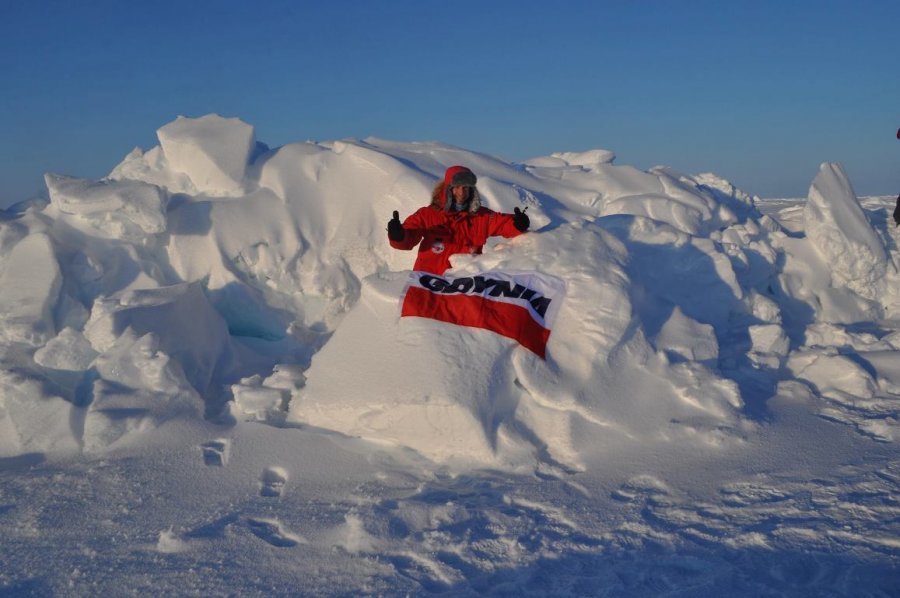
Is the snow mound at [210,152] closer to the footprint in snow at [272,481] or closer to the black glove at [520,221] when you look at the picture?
the black glove at [520,221]

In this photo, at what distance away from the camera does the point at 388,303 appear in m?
4.04

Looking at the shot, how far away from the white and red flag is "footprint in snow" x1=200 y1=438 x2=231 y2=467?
3.99 ft

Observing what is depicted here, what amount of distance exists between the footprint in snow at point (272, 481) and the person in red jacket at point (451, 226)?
1913 mm

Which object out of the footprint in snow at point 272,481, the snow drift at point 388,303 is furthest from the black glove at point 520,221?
the footprint in snow at point 272,481

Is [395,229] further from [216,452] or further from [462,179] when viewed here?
[216,452]

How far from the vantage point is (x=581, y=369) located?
3.93 meters

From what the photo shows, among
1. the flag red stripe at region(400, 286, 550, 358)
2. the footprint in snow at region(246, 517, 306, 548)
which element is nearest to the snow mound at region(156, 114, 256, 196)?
the flag red stripe at region(400, 286, 550, 358)

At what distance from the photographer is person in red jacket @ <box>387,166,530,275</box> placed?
4836 millimetres

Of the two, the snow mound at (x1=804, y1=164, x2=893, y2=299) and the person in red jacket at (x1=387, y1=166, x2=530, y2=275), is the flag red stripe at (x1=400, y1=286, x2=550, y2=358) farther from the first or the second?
the snow mound at (x1=804, y1=164, x2=893, y2=299)

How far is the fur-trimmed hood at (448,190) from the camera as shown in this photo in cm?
482

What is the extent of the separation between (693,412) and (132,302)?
3.70 m

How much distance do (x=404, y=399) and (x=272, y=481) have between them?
30.6 inches

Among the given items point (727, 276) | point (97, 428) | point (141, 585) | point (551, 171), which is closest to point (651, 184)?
point (551, 171)

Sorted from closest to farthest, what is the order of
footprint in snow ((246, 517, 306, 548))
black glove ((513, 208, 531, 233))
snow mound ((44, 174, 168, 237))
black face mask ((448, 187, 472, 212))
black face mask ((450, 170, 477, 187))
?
footprint in snow ((246, 517, 306, 548)) < black glove ((513, 208, 531, 233)) < black face mask ((450, 170, 477, 187)) < black face mask ((448, 187, 472, 212)) < snow mound ((44, 174, 168, 237))
